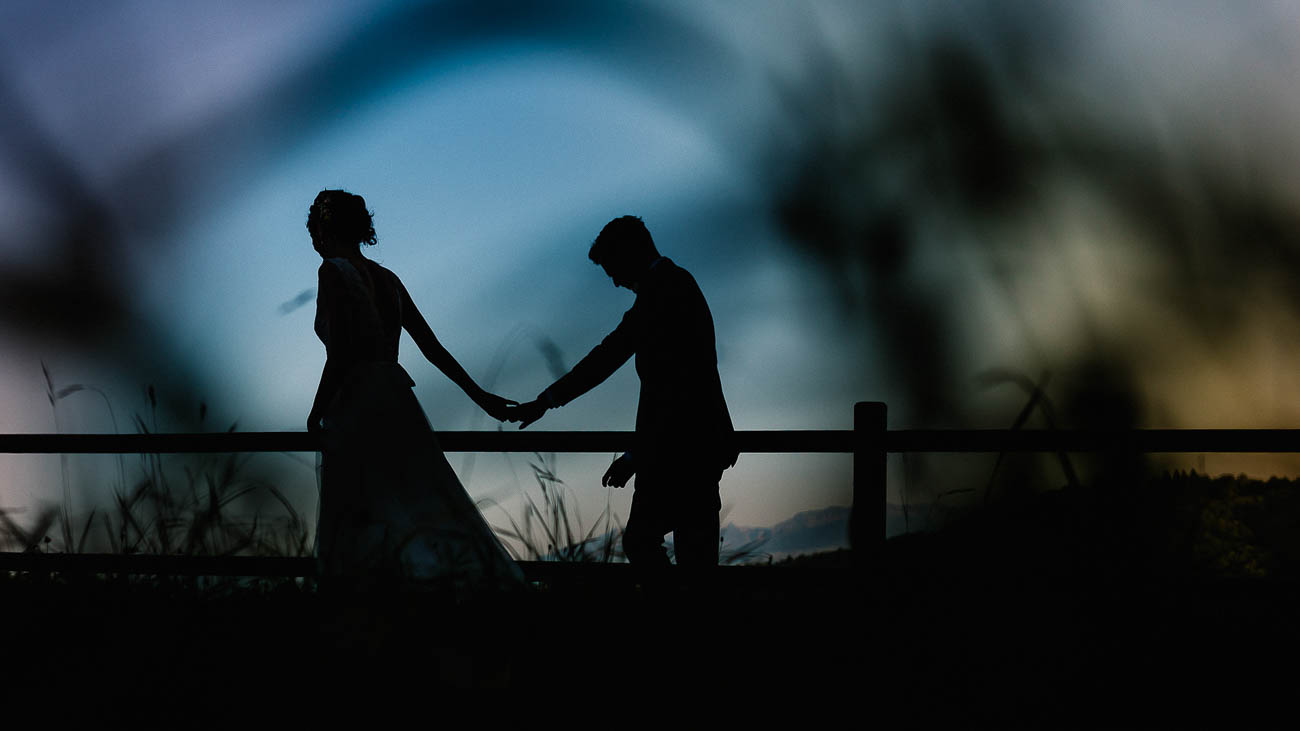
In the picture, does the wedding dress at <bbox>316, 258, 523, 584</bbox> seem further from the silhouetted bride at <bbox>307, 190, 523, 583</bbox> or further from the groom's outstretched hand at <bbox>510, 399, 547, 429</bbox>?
the groom's outstretched hand at <bbox>510, 399, 547, 429</bbox>

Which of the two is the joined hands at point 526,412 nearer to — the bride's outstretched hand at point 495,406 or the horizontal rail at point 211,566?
the bride's outstretched hand at point 495,406

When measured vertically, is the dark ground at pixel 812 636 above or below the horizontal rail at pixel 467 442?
below

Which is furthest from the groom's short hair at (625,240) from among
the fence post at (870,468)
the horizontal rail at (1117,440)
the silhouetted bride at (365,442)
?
the horizontal rail at (1117,440)

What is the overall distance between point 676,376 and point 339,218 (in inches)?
56.8

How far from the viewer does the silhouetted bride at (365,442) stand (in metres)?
3.66

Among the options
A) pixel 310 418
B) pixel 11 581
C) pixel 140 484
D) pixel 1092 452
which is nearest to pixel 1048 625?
pixel 1092 452

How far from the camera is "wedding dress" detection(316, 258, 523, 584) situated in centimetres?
366

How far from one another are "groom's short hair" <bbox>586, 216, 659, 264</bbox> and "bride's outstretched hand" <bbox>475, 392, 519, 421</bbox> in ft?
3.50

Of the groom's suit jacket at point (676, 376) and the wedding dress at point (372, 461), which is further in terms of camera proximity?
the groom's suit jacket at point (676, 376)

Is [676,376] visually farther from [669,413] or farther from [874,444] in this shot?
[874,444]

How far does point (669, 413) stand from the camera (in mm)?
3951

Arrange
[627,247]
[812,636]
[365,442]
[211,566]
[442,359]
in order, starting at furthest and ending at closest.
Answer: [442,359] < [627,247] < [211,566] < [365,442] < [812,636]

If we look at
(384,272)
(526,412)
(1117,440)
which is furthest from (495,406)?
(1117,440)

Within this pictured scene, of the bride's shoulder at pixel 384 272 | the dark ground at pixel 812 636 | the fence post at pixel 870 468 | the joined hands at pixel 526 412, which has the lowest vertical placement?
the dark ground at pixel 812 636
